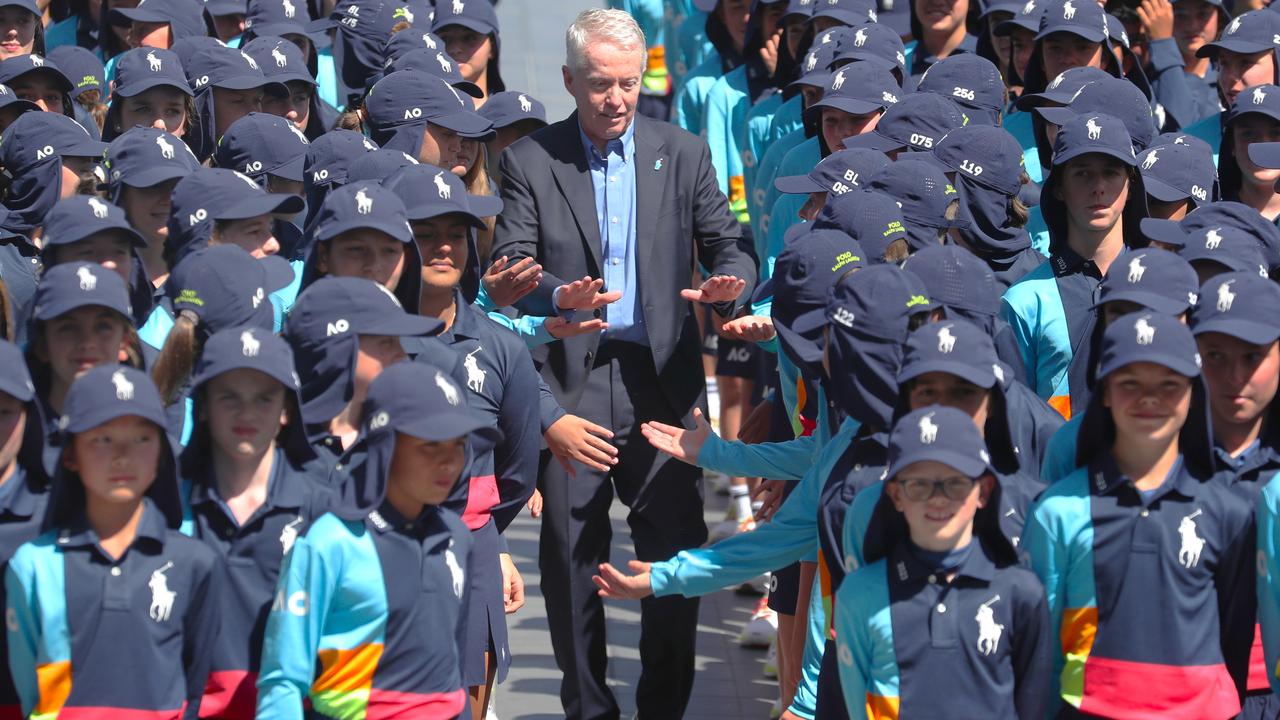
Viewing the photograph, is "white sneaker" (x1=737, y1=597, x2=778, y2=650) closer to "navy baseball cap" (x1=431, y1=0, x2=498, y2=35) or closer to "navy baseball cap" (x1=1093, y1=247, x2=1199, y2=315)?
"navy baseball cap" (x1=431, y1=0, x2=498, y2=35)

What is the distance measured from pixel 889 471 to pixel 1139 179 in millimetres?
2681

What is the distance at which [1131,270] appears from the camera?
612 cm

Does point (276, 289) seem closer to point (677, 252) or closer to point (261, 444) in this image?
point (261, 444)

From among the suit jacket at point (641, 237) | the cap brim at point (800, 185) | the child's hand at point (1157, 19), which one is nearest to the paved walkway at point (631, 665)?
the suit jacket at point (641, 237)

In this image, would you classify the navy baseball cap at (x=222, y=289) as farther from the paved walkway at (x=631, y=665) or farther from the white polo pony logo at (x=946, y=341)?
the paved walkway at (x=631, y=665)

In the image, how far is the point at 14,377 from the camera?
18.0ft

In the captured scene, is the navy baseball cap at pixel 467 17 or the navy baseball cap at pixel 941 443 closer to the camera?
the navy baseball cap at pixel 941 443

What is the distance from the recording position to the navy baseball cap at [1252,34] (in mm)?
9531

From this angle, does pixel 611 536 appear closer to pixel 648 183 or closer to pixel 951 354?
pixel 648 183

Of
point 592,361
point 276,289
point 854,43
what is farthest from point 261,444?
point 854,43

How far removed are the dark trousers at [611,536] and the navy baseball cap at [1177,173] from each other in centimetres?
216

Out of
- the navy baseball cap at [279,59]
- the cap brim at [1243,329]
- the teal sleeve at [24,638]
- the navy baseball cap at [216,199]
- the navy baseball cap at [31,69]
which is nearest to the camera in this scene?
the teal sleeve at [24,638]

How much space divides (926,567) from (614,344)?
3022 mm

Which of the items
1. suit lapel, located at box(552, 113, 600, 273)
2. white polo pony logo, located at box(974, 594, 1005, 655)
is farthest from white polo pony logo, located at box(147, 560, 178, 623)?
suit lapel, located at box(552, 113, 600, 273)
